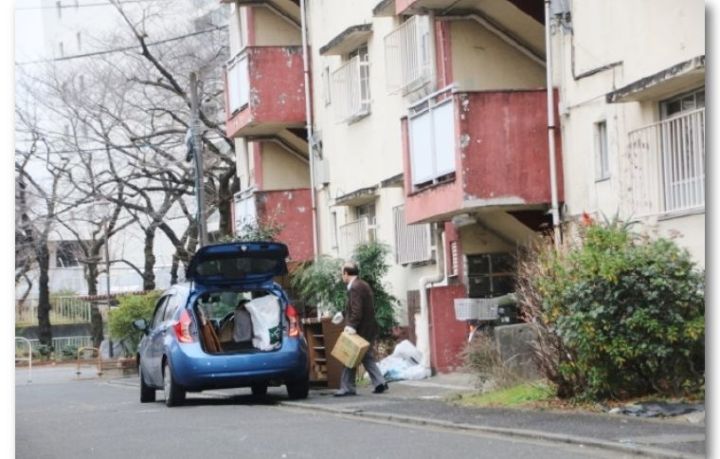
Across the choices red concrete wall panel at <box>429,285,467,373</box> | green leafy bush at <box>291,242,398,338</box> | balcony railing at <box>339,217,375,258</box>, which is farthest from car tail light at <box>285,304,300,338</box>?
balcony railing at <box>339,217,375,258</box>

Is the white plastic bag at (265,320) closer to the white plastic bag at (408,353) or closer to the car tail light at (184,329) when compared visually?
the car tail light at (184,329)

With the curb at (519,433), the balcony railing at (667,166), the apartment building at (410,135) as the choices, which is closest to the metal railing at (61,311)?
the apartment building at (410,135)

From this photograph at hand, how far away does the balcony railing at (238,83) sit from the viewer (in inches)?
1366

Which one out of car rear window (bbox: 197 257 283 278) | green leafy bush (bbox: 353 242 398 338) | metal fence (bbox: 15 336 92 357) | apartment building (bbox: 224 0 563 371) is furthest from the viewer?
metal fence (bbox: 15 336 92 357)

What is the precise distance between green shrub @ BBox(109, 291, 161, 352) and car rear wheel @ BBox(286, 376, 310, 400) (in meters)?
19.0

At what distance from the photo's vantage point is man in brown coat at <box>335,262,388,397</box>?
20891 mm

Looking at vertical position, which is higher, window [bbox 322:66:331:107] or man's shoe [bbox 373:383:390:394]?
window [bbox 322:66:331:107]

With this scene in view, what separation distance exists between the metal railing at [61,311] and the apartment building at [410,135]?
27.7m

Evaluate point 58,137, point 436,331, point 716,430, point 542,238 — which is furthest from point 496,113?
point 58,137

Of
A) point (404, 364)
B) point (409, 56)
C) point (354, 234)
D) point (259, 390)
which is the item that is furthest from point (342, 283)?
point (354, 234)

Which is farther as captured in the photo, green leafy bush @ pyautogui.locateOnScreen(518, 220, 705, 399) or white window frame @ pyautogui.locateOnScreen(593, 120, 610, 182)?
white window frame @ pyautogui.locateOnScreen(593, 120, 610, 182)

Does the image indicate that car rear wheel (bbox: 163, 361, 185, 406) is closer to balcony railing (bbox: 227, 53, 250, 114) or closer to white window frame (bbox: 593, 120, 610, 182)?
white window frame (bbox: 593, 120, 610, 182)

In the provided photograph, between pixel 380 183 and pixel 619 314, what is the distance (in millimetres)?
13045

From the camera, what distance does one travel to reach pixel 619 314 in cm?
1576
